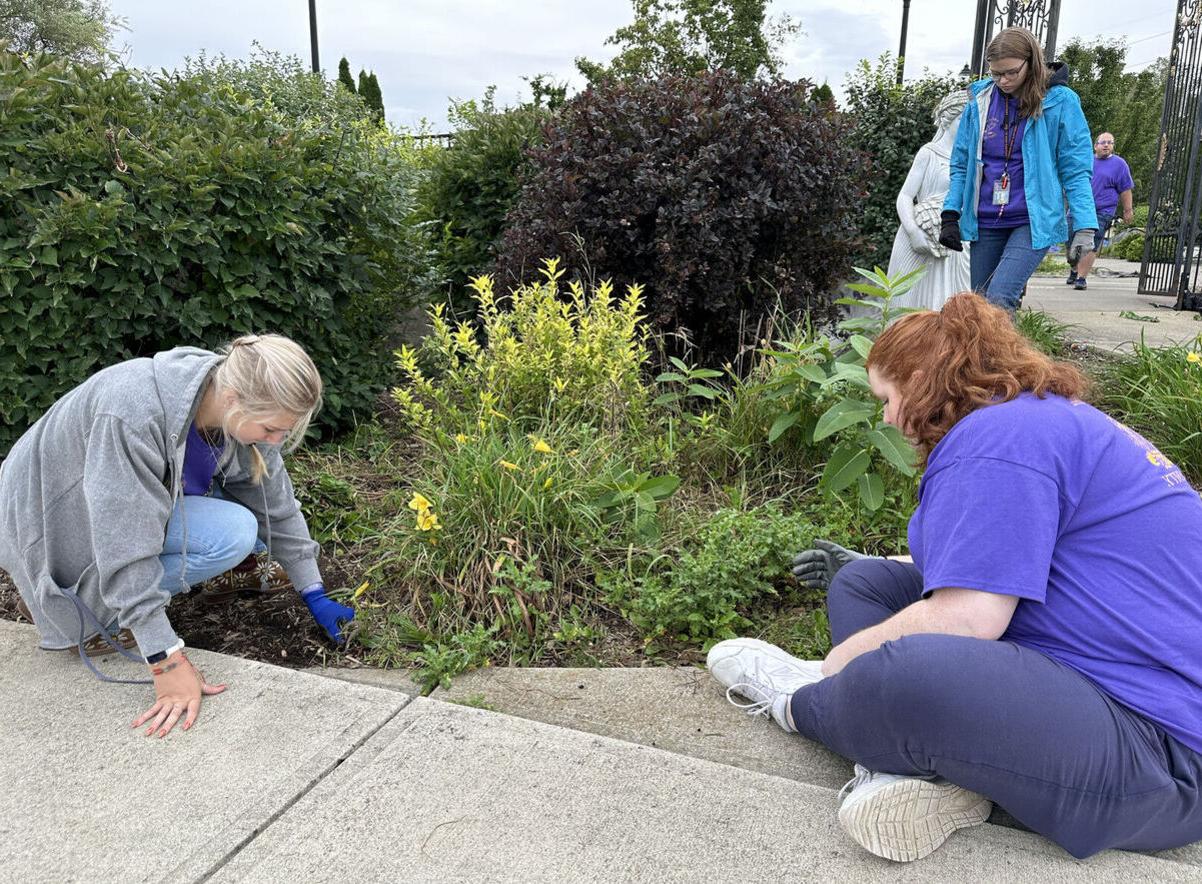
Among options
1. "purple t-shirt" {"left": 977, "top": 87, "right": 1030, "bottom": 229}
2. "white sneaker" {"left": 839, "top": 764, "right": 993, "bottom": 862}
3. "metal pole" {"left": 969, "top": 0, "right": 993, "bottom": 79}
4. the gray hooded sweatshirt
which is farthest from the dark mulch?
"metal pole" {"left": 969, "top": 0, "right": 993, "bottom": 79}

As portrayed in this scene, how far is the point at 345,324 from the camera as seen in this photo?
412 centimetres

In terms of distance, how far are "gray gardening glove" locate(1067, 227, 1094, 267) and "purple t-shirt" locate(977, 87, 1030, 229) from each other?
0.86ft

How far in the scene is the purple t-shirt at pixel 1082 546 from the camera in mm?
1628

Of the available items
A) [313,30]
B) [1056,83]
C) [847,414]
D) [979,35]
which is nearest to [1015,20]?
[979,35]

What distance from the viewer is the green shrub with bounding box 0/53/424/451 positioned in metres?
3.16

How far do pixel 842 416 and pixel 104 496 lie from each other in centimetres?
230

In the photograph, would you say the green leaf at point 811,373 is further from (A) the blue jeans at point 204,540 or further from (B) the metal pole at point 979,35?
(B) the metal pole at point 979,35

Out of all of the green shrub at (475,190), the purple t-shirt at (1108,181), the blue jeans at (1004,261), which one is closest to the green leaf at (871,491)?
the blue jeans at (1004,261)

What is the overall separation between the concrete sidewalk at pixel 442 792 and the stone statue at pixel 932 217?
3998 millimetres

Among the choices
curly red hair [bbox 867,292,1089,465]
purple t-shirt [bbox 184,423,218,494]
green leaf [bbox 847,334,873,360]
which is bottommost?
purple t-shirt [bbox 184,423,218,494]

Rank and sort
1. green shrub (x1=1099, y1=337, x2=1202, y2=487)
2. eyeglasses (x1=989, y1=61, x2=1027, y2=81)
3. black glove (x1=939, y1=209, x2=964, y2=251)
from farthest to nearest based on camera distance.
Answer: black glove (x1=939, y1=209, x2=964, y2=251) < eyeglasses (x1=989, y1=61, x2=1027, y2=81) < green shrub (x1=1099, y1=337, x2=1202, y2=487)

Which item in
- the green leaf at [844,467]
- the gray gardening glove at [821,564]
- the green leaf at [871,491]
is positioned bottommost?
the gray gardening glove at [821,564]

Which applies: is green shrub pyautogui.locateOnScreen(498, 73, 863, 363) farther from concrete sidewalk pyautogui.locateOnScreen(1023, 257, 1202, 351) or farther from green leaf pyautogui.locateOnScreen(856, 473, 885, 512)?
concrete sidewalk pyautogui.locateOnScreen(1023, 257, 1202, 351)

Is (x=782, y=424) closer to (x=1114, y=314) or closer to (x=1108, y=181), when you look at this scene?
(x=1114, y=314)
